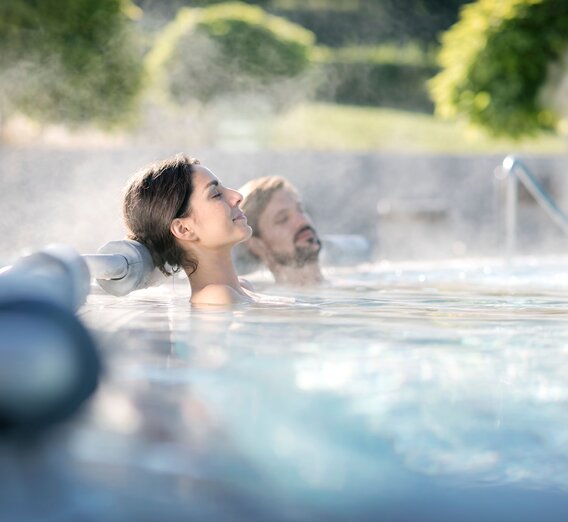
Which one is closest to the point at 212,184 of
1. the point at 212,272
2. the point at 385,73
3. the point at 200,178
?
the point at 200,178

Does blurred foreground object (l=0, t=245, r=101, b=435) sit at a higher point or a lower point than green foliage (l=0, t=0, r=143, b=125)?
lower

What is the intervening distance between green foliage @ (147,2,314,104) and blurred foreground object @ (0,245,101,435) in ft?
50.2

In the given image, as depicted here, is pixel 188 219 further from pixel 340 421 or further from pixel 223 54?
pixel 223 54

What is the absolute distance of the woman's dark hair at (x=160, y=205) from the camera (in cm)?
309

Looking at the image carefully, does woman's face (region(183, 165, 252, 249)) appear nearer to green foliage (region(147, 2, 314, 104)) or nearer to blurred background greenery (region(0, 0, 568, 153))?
blurred background greenery (region(0, 0, 568, 153))

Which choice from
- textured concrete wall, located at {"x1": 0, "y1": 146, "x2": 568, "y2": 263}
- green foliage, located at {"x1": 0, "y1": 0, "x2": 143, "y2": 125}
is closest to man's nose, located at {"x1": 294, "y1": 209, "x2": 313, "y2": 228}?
textured concrete wall, located at {"x1": 0, "y1": 146, "x2": 568, "y2": 263}

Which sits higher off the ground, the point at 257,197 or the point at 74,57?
the point at 74,57

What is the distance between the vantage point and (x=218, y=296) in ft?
10.2

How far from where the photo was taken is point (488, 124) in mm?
13648

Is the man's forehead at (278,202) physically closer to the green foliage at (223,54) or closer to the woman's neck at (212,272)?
the woman's neck at (212,272)

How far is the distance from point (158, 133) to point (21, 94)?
6.68 metres

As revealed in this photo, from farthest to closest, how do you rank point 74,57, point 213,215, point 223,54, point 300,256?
point 223,54
point 74,57
point 300,256
point 213,215

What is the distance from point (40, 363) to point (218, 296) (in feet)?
5.94

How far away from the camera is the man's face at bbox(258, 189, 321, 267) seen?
13.1 feet
